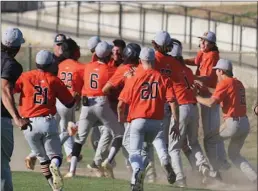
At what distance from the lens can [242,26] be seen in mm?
33094

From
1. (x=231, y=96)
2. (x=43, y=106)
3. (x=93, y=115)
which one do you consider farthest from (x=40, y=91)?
(x=231, y=96)

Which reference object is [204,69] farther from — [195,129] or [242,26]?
[242,26]

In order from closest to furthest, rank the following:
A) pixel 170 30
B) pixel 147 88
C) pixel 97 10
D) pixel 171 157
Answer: pixel 147 88
pixel 171 157
pixel 170 30
pixel 97 10

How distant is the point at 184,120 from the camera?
1788 centimetres

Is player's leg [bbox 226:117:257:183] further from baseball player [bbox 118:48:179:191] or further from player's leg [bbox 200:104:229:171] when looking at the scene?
baseball player [bbox 118:48:179:191]

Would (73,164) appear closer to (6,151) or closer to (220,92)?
(220,92)

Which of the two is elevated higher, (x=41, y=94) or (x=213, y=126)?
(x=41, y=94)

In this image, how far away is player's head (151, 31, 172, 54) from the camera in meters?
A: 16.2

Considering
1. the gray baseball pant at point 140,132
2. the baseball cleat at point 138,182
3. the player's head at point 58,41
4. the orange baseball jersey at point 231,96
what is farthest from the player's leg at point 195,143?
the baseball cleat at point 138,182

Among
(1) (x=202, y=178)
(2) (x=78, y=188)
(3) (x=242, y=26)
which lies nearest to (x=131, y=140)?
(2) (x=78, y=188)

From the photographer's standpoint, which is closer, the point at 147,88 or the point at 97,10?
the point at 147,88

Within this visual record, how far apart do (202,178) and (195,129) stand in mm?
963

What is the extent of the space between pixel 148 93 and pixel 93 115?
329 centimetres

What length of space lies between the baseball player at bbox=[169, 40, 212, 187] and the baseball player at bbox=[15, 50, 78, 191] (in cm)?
291
